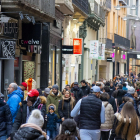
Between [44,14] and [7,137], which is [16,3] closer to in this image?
[44,14]

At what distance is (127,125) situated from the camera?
681cm

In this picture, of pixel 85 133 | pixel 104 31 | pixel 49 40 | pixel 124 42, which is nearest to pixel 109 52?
pixel 104 31

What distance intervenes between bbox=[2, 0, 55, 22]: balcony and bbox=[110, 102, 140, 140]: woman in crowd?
20.0 ft

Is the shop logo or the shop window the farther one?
the shop window

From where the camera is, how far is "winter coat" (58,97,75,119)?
1022cm

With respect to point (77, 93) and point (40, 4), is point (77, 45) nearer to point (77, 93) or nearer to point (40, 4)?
point (40, 4)

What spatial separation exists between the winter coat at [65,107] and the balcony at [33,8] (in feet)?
11.4

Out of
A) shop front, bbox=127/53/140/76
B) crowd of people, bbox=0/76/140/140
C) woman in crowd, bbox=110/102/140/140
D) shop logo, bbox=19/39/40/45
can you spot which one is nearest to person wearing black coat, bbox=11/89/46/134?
crowd of people, bbox=0/76/140/140

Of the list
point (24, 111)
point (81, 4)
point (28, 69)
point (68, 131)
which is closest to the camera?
point (68, 131)

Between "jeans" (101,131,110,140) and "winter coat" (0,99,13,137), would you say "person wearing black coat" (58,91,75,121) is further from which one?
"winter coat" (0,99,13,137)

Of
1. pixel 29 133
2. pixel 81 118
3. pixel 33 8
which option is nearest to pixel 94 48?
pixel 33 8

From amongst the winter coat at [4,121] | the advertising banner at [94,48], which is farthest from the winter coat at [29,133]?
the advertising banner at [94,48]

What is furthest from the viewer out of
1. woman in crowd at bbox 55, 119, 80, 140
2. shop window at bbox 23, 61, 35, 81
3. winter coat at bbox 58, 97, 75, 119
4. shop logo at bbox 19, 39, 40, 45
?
shop window at bbox 23, 61, 35, 81

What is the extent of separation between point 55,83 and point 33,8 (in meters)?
7.59
